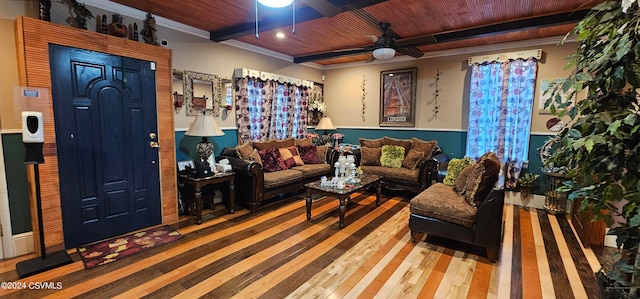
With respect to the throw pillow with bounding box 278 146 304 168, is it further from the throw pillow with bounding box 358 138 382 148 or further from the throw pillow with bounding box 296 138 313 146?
the throw pillow with bounding box 358 138 382 148

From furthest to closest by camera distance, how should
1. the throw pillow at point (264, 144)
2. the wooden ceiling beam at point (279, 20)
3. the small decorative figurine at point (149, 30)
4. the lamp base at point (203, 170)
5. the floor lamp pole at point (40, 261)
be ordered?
1. the throw pillow at point (264, 144)
2. the lamp base at point (203, 170)
3. the small decorative figurine at point (149, 30)
4. the wooden ceiling beam at point (279, 20)
5. the floor lamp pole at point (40, 261)

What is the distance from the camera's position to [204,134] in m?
3.68

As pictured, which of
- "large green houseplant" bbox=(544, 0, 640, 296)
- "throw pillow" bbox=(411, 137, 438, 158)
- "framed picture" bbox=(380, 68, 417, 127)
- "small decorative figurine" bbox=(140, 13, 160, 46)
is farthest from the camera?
"framed picture" bbox=(380, 68, 417, 127)

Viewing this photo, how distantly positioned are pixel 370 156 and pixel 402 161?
1.88 feet

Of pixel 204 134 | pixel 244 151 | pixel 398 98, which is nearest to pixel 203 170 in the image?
pixel 204 134

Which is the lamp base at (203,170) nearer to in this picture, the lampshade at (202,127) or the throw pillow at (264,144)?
the lampshade at (202,127)

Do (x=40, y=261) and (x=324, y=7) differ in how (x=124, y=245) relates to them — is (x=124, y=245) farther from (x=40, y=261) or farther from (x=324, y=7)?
(x=324, y=7)

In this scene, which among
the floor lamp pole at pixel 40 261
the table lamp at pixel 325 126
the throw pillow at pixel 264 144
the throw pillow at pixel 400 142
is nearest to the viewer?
the floor lamp pole at pixel 40 261

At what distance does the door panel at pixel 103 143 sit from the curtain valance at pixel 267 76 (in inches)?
59.3

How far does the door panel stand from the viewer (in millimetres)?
2705

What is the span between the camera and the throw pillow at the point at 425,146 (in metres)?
4.84

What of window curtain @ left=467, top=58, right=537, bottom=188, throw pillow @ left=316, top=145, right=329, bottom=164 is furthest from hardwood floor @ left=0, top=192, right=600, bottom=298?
throw pillow @ left=316, top=145, right=329, bottom=164

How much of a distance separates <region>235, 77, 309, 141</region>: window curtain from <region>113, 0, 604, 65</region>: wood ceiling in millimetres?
817

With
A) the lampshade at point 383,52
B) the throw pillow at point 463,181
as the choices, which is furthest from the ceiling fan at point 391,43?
the throw pillow at point 463,181
